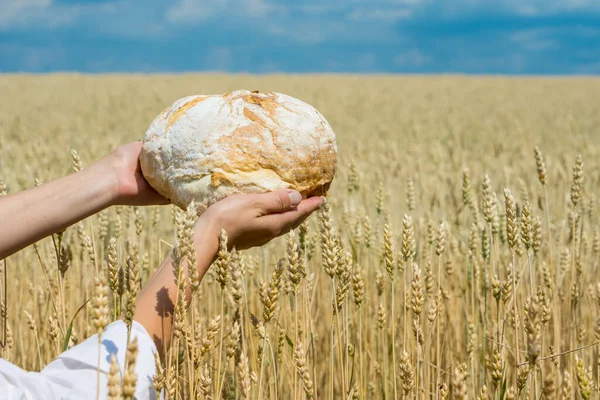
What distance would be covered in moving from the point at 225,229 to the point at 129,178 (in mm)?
536

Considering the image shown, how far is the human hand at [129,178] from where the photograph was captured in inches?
64.0

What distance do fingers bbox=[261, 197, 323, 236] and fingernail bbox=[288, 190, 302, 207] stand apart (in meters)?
0.03

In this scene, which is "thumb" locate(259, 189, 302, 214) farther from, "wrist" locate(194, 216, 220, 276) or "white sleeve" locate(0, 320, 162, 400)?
"white sleeve" locate(0, 320, 162, 400)

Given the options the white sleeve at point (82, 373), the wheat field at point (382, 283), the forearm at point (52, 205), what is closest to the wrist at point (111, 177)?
→ the forearm at point (52, 205)

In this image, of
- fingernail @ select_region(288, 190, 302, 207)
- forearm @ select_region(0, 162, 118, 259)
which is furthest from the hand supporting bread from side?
forearm @ select_region(0, 162, 118, 259)

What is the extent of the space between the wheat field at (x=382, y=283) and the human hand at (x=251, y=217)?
60 mm

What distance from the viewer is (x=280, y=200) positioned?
1.35 m

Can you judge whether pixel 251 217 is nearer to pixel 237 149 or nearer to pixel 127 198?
pixel 237 149

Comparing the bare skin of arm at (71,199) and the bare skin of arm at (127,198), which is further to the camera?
the bare skin of arm at (71,199)

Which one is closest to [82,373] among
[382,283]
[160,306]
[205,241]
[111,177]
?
[160,306]

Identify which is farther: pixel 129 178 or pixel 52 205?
A: pixel 129 178

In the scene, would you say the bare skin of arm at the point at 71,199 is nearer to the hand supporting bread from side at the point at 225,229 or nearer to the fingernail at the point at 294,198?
the hand supporting bread from side at the point at 225,229

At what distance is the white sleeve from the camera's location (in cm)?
99

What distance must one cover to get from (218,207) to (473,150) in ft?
23.1
